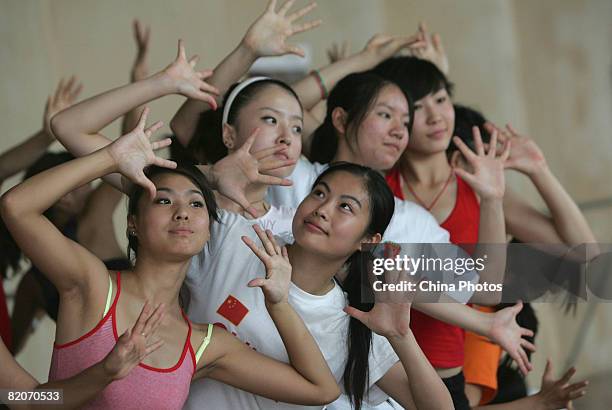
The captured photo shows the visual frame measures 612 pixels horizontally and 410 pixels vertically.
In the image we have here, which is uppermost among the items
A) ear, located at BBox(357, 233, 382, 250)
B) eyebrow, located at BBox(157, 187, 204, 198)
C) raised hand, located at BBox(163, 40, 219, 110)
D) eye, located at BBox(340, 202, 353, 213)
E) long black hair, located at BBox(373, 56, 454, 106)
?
long black hair, located at BBox(373, 56, 454, 106)

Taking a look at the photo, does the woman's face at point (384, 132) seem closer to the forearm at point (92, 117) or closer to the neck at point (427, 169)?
the neck at point (427, 169)

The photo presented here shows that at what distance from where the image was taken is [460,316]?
2463mm

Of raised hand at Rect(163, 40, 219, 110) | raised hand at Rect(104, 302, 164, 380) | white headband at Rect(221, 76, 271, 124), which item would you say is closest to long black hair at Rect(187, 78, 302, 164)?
white headband at Rect(221, 76, 271, 124)

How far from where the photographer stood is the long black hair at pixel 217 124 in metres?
2.57

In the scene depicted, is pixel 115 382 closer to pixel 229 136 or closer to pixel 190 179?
pixel 190 179

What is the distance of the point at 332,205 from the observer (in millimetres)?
2227

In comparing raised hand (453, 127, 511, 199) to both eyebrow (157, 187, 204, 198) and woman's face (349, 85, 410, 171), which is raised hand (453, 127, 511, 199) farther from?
eyebrow (157, 187, 204, 198)

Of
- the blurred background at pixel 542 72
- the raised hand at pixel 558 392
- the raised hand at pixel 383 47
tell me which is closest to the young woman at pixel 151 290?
the raised hand at pixel 558 392

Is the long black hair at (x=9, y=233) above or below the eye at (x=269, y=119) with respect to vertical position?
below

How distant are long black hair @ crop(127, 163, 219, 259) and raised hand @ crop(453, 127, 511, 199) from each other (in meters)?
0.74

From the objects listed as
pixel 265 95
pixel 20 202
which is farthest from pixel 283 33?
pixel 20 202

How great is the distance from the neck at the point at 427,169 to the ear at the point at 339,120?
0.83ft

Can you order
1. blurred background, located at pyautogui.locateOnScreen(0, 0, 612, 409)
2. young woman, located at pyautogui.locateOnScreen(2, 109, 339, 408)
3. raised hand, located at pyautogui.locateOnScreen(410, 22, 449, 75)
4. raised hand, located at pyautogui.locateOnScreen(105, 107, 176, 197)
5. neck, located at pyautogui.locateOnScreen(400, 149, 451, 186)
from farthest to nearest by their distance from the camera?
blurred background, located at pyautogui.locateOnScreen(0, 0, 612, 409), raised hand, located at pyautogui.locateOnScreen(410, 22, 449, 75), neck, located at pyautogui.locateOnScreen(400, 149, 451, 186), raised hand, located at pyautogui.locateOnScreen(105, 107, 176, 197), young woman, located at pyautogui.locateOnScreen(2, 109, 339, 408)

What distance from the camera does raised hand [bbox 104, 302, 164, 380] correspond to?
5.70 ft
